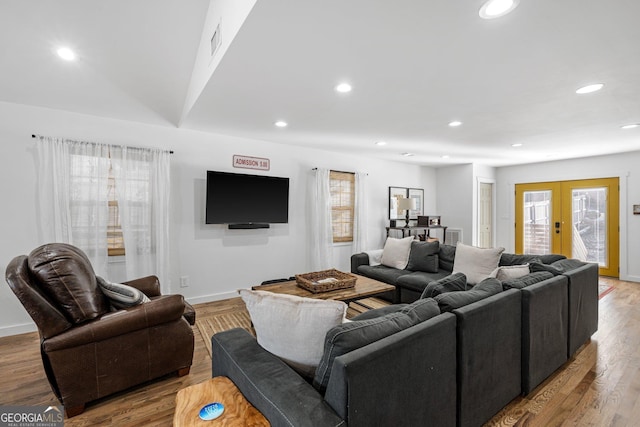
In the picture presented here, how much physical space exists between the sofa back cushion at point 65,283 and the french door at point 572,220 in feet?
24.8

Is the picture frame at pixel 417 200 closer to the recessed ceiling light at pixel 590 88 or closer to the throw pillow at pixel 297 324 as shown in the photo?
the recessed ceiling light at pixel 590 88

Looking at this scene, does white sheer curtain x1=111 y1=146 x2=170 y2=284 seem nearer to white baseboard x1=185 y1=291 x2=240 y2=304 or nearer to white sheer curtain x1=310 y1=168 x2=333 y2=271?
white baseboard x1=185 y1=291 x2=240 y2=304

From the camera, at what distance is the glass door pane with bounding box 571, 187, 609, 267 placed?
5.49 m

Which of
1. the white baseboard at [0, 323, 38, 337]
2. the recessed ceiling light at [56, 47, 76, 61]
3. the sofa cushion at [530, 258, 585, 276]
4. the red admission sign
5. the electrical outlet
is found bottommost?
the white baseboard at [0, 323, 38, 337]

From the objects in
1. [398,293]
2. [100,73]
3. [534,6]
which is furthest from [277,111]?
[398,293]

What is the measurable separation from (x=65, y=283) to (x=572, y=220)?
7754 millimetres

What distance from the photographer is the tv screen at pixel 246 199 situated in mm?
3828

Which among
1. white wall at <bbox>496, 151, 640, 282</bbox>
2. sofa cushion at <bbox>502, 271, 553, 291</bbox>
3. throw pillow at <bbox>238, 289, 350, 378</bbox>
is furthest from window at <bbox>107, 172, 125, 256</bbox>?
white wall at <bbox>496, 151, 640, 282</bbox>

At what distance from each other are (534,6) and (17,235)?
458 centimetres

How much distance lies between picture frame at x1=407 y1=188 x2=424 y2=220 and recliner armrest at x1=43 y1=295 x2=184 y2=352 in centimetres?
527

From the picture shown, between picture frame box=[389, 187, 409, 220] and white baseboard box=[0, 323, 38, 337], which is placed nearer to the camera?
white baseboard box=[0, 323, 38, 337]

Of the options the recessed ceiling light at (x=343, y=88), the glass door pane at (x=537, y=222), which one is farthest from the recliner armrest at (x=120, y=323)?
the glass door pane at (x=537, y=222)

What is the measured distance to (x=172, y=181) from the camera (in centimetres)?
373

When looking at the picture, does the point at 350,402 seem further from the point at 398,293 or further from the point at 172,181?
the point at 172,181
